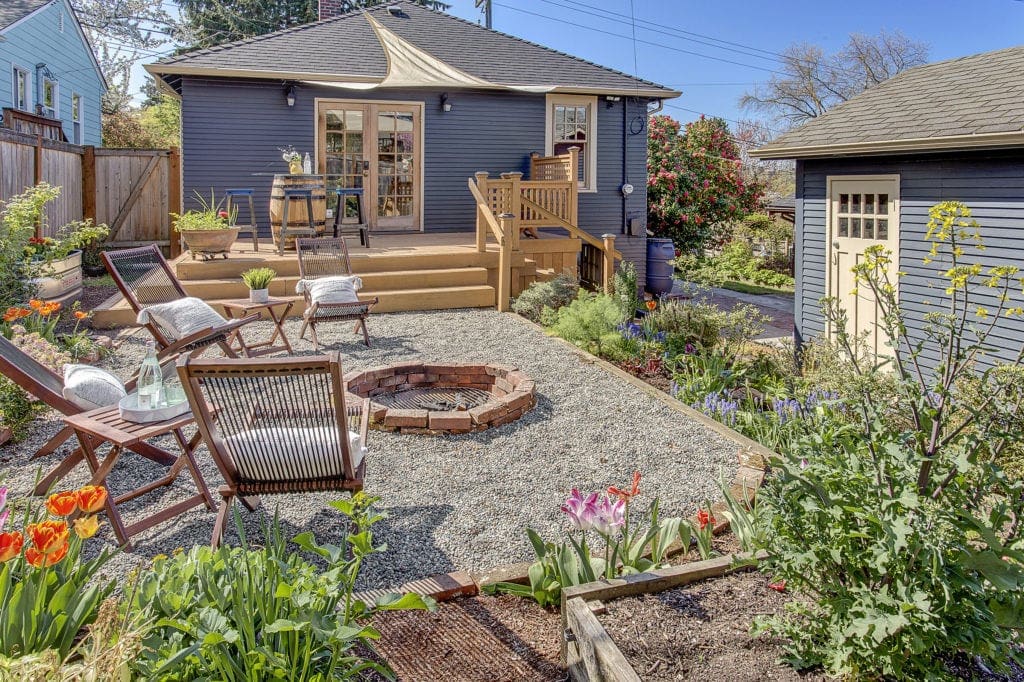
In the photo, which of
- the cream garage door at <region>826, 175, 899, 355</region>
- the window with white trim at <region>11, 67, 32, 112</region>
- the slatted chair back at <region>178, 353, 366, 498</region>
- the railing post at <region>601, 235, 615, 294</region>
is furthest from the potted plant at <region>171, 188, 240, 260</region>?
the window with white trim at <region>11, 67, 32, 112</region>

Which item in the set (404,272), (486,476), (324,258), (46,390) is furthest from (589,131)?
(46,390)

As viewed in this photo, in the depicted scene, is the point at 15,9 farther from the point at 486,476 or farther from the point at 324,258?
the point at 486,476

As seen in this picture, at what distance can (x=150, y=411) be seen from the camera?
11.6 feet

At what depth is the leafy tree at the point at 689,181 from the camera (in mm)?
17156

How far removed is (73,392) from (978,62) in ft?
33.9

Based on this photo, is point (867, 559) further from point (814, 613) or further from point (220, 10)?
point (220, 10)

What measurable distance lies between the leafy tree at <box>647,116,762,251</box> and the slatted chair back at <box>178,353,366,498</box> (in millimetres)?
14744

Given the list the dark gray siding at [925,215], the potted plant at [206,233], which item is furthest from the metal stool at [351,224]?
the dark gray siding at [925,215]

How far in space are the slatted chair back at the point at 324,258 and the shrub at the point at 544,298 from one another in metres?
1.98

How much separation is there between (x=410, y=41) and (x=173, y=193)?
15.6ft

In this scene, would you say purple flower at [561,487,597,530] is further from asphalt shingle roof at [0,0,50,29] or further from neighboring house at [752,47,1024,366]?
asphalt shingle roof at [0,0,50,29]

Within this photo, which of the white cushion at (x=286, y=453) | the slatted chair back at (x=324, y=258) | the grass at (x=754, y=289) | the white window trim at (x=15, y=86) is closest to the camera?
the white cushion at (x=286, y=453)

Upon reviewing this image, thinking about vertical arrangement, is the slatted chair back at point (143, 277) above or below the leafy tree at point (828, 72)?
below

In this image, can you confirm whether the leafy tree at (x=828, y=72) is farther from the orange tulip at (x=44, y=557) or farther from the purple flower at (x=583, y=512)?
the orange tulip at (x=44, y=557)
